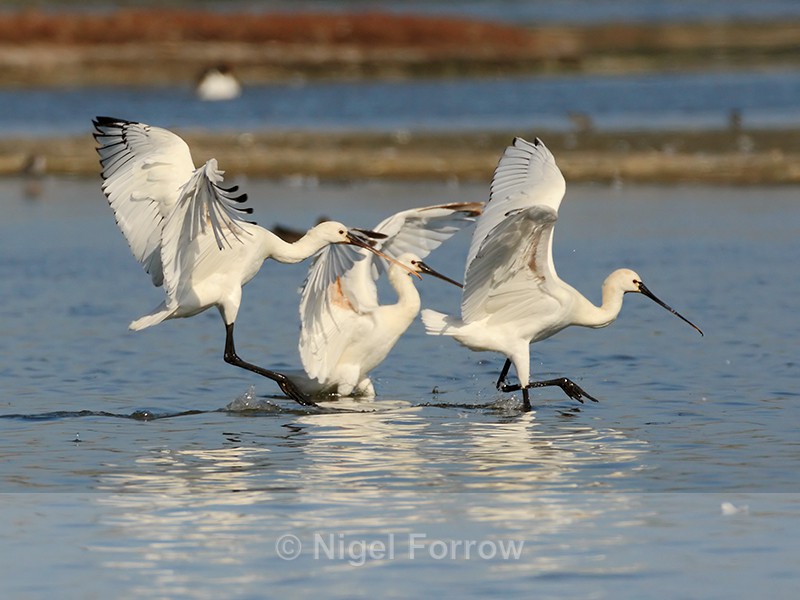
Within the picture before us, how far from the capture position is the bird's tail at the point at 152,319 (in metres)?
11.1

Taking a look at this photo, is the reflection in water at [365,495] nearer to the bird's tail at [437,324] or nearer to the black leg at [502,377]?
the bird's tail at [437,324]

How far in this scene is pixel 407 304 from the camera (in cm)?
1168

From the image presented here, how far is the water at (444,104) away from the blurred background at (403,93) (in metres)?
0.08

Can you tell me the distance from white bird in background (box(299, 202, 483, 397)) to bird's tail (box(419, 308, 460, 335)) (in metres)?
0.58

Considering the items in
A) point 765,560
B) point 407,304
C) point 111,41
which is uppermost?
point 111,41

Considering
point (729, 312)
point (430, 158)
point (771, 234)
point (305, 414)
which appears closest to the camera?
point (305, 414)

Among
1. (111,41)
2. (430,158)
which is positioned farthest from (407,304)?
(111,41)

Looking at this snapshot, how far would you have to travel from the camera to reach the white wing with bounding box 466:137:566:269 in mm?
10453

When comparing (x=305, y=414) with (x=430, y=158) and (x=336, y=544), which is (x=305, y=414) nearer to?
(x=336, y=544)

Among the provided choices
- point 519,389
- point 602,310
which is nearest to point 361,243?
point 519,389

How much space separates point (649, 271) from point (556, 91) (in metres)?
23.4

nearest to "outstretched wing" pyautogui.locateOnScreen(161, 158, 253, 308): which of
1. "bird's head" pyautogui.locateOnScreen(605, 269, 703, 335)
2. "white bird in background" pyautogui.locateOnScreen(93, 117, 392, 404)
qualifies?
"white bird in background" pyautogui.locateOnScreen(93, 117, 392, 404)

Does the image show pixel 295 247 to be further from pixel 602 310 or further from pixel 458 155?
pixel 458 155

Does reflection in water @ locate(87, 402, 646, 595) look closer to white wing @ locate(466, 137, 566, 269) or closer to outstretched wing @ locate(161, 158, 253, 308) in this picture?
white wing @ locate(466, 137, 566, 269)
